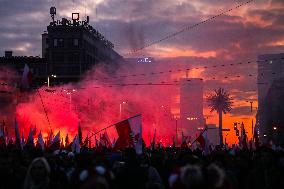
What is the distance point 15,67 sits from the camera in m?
101

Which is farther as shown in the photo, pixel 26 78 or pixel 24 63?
pixel 24 63

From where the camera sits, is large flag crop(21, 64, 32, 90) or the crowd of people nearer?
the crowd of people

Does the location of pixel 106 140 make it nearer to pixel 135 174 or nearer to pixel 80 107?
pixel 135 174

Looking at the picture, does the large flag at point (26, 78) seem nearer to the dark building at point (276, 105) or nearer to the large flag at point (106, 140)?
the large flag at point (106, 140)

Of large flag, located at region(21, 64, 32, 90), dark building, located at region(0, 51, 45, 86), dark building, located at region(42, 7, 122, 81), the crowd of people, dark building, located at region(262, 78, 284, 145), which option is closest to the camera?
the crowd of people

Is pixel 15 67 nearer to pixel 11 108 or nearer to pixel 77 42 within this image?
pixel 77 42

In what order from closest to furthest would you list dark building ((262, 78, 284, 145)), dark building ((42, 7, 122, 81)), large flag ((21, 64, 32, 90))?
large flag ((21, 64, 32, 90)) < dark building ((42, 7, 122, 81)) < dark building ((262, 78, 284, 145))

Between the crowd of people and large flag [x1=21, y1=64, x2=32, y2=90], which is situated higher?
large flag [x1=21, y1=64, x2=32, y2=90]

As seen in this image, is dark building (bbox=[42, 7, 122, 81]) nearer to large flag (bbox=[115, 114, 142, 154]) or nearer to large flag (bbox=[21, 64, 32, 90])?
large flag (bbox=[21, 64, 32, 90])

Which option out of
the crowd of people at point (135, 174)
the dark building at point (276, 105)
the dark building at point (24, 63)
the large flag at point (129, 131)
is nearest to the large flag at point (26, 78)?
the large flag at point (129, 131)

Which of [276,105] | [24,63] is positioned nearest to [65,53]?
[24,63]

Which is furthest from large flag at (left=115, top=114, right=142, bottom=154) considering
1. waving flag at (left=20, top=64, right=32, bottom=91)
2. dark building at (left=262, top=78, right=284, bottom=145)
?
dark building at (left=262, top=78, right=284, bottom=145)

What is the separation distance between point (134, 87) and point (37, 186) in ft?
288

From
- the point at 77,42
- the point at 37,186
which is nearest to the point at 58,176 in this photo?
the point at 37,186
